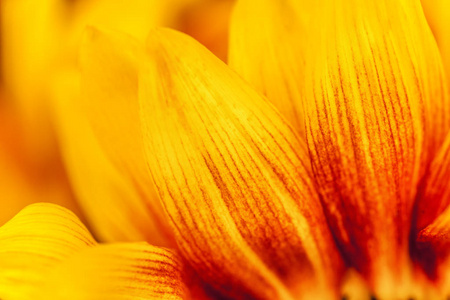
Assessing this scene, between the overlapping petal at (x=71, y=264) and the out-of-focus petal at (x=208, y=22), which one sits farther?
the out-of-focus petal at (x=208, y=22)

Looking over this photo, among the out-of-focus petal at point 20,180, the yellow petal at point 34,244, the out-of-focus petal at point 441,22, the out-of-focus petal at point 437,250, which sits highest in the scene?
the out-of-focus petal at point 441,22

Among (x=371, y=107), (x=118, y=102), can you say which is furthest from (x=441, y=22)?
(x=118, y=102)

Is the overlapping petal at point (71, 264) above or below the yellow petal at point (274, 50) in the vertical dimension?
below

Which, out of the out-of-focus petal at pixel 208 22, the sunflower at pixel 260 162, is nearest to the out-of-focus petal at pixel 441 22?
the sunflower at pixel 260 162

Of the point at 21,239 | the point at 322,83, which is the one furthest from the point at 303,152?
the point at 21,239

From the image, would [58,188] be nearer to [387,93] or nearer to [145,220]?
[145,220]

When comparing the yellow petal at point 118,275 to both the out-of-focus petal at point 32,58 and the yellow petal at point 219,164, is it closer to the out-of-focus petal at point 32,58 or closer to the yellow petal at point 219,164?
the yellow petal at point 219,164
